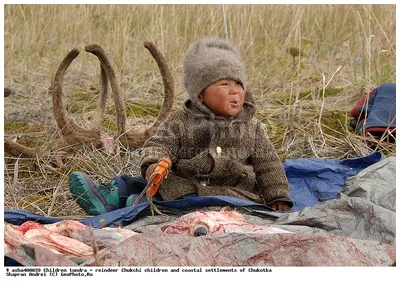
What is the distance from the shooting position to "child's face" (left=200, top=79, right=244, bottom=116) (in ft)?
11.7

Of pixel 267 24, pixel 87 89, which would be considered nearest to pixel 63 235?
pixel 87 89

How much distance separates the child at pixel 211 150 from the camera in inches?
141

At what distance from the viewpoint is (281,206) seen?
3619 millimetres

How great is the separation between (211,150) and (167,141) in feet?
0.75

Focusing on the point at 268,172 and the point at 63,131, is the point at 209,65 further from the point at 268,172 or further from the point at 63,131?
the point at 63,131

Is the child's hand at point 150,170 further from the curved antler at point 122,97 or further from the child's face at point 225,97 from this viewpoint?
the curved antler at point 122,97

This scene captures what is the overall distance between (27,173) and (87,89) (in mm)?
1582

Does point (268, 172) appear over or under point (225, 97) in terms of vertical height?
under

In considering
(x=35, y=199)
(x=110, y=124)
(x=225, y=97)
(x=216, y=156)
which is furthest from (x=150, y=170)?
(x=110, y=124)

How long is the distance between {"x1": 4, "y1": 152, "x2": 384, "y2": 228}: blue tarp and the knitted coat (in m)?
0.15

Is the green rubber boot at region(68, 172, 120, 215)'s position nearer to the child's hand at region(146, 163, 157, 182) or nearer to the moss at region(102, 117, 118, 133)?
the child's hand at region(146, 163, 157, 182)

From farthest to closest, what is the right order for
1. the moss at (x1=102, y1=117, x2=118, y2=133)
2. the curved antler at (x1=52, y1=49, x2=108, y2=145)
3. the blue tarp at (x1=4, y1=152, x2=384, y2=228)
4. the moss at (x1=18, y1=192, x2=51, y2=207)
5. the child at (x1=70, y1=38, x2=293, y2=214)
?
the moss at (x1=102, y1=117, x2=118, y2=133), the curved antler at (x1=52, y1=49, x2=108, y2=145), the moss at (x1=18, y1=192, x2=51, y2=207), the child at (x1=70, y1=38, x2=293, y2=214), the blue tarp at (x1=4, y1=152, x2=384, y2=228)

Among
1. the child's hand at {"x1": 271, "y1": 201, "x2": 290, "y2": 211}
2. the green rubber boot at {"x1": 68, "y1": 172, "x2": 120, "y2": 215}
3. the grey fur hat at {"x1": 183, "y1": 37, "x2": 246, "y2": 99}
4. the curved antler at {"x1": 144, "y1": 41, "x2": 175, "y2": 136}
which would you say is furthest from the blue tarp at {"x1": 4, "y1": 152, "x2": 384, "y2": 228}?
the curved antler at {"x1": 144, "y1": 41, "x2": 175, "y2": 136}

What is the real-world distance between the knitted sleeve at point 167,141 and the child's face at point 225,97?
21cm
